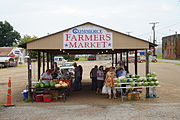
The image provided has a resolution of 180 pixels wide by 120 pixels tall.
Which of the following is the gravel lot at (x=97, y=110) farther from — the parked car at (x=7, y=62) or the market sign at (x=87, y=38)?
the parked car at (x=7, y=62)

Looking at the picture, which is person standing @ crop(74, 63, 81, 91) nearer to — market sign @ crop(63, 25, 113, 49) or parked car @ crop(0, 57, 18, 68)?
market sign @ crop(63, 25, 113, 49)

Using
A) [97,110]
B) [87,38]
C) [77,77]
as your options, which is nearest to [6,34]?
[77,77]

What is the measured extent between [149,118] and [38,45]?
6013mm

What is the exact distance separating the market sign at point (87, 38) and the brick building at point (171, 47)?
165ft

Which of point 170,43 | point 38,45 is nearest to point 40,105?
point 38,45

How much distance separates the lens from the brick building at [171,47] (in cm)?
5678

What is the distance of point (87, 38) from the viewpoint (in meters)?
10.6

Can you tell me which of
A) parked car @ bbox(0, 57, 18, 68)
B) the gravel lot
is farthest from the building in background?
the gravel lot

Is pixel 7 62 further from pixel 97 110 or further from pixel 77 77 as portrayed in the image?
pixel 97 110

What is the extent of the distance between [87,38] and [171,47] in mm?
54183

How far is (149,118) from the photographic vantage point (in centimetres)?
740


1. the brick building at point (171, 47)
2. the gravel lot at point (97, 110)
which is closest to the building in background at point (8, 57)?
the gravel lot at point (97, 110)

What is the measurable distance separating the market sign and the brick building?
165ft

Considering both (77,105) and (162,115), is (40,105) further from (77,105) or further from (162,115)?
(162,115)
